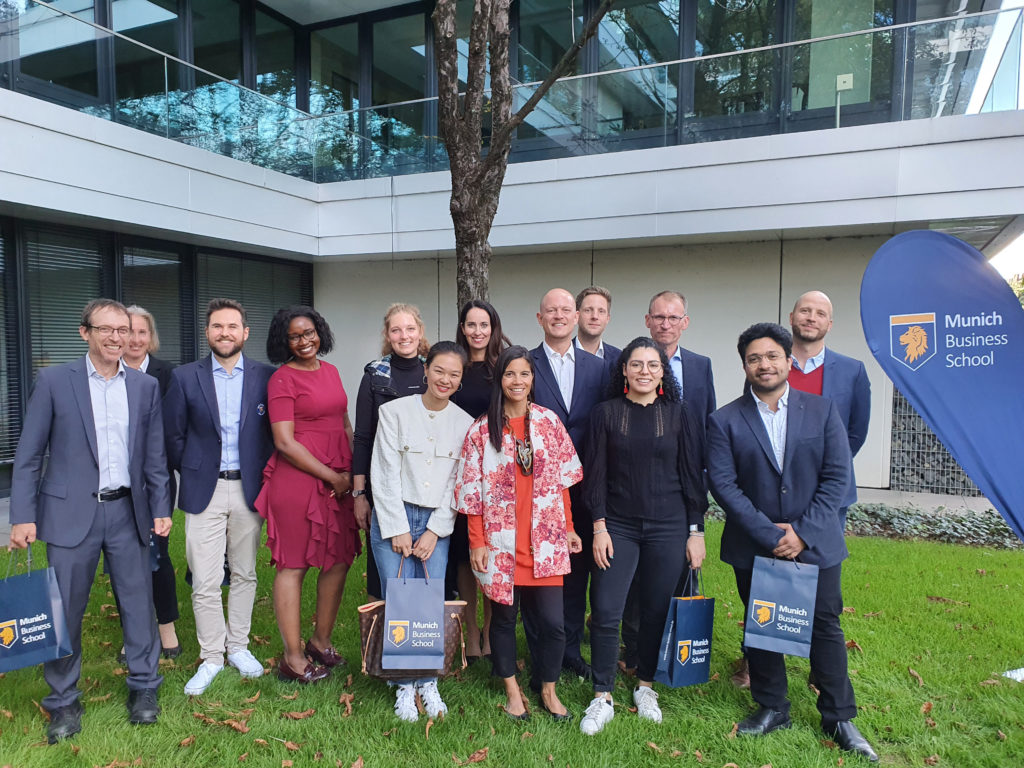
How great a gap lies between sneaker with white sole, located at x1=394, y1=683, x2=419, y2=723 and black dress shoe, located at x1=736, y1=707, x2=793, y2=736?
1611 mm

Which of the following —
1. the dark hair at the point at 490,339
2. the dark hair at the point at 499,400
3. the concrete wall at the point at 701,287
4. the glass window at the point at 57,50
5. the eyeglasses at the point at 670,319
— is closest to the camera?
the dark hair at the point at 499,400

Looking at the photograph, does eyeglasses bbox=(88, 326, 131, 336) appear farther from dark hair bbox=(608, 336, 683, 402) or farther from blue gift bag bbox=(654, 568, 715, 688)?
blue gift bag bbox=(654, 568, 715, 688)

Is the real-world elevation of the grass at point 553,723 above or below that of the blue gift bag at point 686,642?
below

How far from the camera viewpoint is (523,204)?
977 cm

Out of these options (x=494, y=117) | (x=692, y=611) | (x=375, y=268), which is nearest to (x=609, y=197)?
(x=494, y=117)

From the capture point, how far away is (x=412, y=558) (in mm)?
3486

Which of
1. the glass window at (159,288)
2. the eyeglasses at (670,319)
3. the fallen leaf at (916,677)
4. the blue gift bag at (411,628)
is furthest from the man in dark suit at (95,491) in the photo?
the glass window at (159,288)

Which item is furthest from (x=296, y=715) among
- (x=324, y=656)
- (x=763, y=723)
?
(x=763, y=723)

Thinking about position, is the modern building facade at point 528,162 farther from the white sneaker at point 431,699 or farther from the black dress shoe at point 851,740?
the white sneaker at point 431,699

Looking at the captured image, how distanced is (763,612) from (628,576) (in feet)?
2.16

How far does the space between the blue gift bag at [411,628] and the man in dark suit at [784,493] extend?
152cm

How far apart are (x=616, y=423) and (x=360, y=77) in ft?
36.5

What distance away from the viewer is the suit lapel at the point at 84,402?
127 inches

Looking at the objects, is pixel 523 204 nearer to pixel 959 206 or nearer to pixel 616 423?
pixel 959 206
